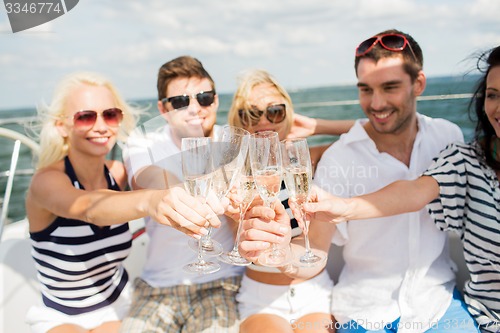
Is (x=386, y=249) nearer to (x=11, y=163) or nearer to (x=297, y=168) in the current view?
(x=297, y=168)

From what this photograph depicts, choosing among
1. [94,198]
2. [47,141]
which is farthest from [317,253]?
[47,141]

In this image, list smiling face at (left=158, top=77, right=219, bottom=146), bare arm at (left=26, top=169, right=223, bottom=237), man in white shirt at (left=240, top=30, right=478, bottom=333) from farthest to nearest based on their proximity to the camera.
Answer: smiling face at (left=158, top=77, right=219, bottom=146), man in white shirt at (left=240, top=30, right=478, bottom=333), bare arm at (left=26, top=169, right=223, bottom=237)

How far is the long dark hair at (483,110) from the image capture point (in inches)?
72.2

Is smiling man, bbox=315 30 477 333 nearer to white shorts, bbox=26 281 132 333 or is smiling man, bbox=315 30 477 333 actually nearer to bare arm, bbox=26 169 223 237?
bare arm, bbox=26 169 223 237

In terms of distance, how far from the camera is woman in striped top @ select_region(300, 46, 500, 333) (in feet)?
5.86

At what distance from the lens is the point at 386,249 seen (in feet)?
6.93

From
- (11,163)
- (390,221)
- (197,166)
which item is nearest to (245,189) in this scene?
(197,166)

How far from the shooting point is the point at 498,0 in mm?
2260

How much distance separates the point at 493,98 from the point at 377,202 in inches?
28.8

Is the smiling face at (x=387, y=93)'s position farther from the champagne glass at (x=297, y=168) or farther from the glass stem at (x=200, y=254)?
the glass stem at (x=200, y=254)

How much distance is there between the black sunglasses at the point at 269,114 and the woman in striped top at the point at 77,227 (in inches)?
29.6

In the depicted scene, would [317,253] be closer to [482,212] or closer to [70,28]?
[482,212]
